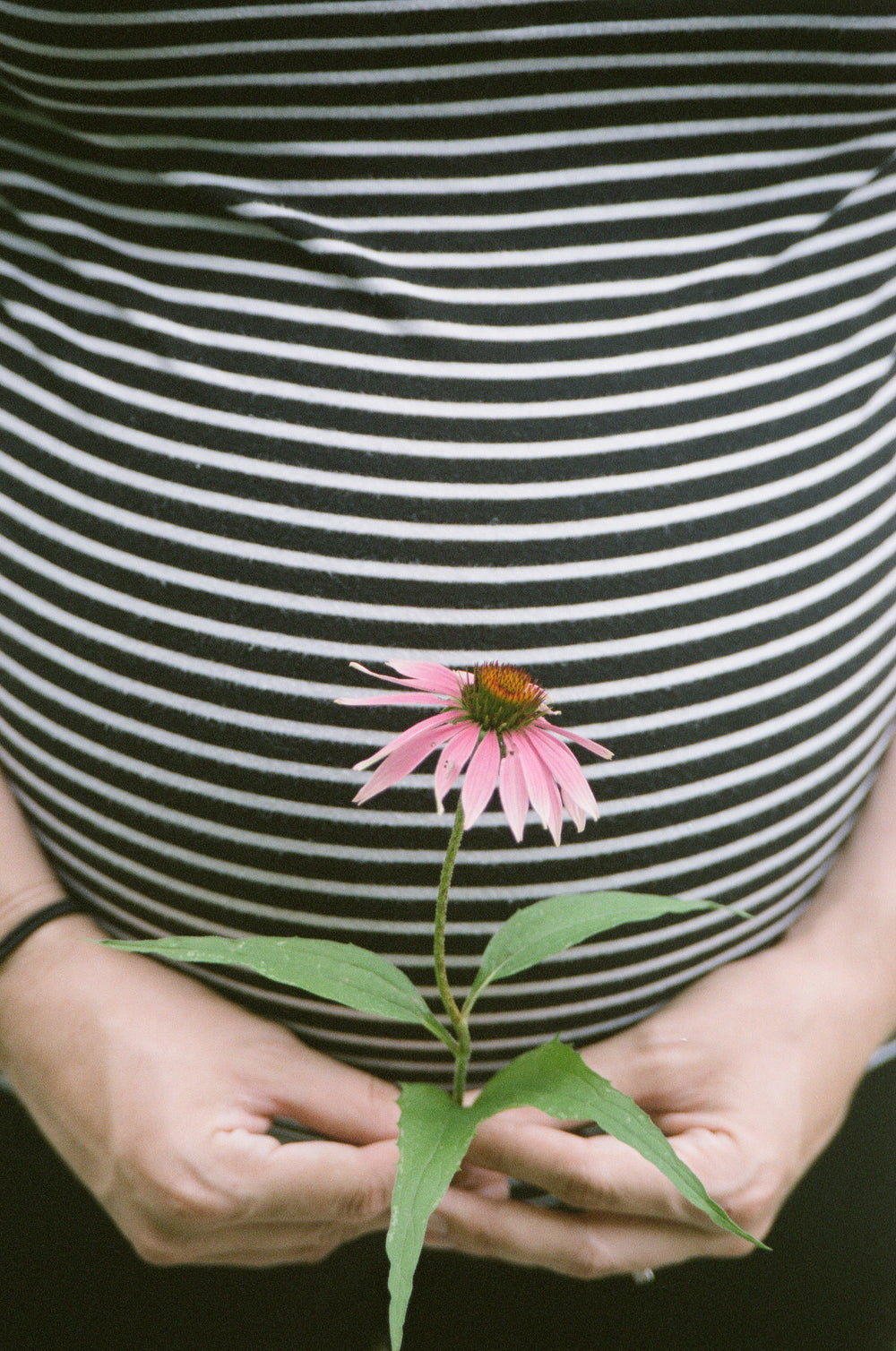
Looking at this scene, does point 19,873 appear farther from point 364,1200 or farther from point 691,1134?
point 691,1134

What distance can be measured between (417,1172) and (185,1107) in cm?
21

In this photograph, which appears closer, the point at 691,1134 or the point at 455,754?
the point at 455,754

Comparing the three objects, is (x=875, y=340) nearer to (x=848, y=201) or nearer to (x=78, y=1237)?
(x=848, y=201)

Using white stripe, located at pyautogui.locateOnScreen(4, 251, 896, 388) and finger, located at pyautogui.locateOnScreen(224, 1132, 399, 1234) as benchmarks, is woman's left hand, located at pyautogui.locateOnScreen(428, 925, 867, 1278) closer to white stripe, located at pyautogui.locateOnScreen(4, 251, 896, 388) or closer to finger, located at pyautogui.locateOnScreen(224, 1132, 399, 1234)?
finger, located at pyautogui.locateOnScreen(224, 1132, 399, 1234)

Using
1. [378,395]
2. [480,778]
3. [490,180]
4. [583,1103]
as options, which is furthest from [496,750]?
[490,180]

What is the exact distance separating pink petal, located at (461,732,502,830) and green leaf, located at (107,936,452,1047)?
8 cm

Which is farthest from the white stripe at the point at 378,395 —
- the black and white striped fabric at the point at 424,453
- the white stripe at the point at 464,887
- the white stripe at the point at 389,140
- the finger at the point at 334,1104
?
the finger at the point at 334,1104

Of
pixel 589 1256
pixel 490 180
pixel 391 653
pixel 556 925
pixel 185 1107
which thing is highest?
pixel 490 180

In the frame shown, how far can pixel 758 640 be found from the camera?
1.57 feet

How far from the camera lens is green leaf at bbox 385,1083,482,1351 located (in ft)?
0.84

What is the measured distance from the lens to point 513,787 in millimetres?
306

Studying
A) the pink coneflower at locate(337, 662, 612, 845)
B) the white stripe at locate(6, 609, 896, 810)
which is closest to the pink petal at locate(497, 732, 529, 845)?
the pink coneflower at locate(337, 662, 612, 845)

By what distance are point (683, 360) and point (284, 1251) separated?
1.71 ft

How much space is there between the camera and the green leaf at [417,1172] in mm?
255
